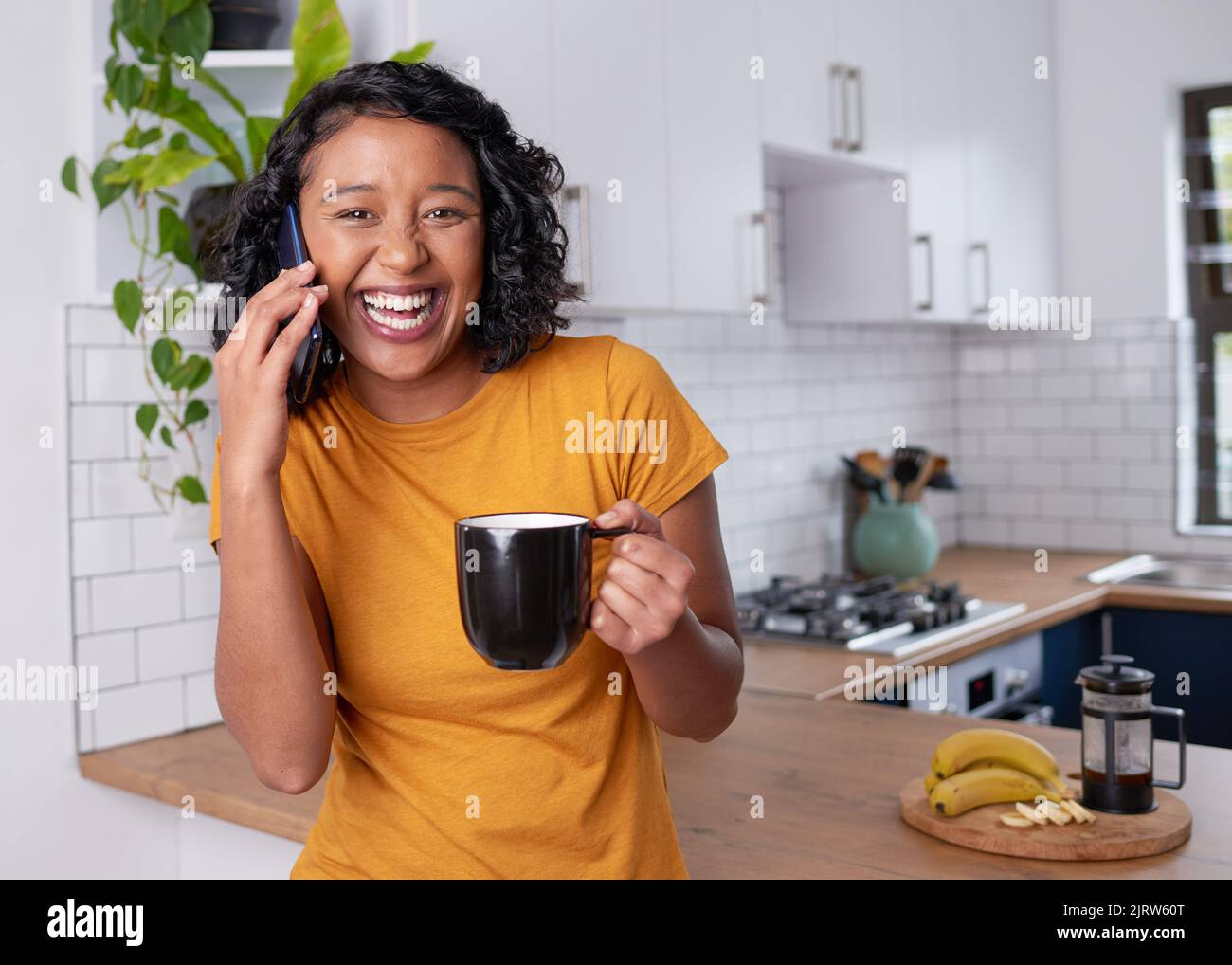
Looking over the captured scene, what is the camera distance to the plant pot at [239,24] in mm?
1931

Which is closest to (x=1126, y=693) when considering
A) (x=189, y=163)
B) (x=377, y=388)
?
(x=377, y=388)

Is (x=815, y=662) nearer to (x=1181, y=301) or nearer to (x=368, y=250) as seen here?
(x=368, y=250)

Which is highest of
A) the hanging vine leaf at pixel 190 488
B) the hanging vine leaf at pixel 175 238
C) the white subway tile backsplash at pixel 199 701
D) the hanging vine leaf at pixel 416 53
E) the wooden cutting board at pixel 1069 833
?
the hanging vine leaf at pixel 416 53

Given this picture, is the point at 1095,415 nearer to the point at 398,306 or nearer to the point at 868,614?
the point at 868,614

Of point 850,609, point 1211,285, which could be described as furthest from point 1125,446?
point 850,609

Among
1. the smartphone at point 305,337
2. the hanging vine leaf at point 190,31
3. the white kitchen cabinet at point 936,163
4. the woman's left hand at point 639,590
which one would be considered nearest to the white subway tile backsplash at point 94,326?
the hanging vine leaf at point 190,31

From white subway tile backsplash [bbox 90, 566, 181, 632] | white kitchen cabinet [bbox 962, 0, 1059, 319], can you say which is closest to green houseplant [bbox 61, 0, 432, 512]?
white subway tile backsplash [bbox 90, 566, 181, 632]

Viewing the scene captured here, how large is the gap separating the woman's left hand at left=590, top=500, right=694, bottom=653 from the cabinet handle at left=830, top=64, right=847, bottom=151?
226cm

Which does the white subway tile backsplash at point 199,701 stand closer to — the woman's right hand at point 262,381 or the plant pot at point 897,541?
the woman's right hand at point 262,381

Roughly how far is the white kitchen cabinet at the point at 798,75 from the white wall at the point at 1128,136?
4.51ft

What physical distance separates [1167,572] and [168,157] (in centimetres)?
306

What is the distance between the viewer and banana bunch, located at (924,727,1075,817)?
1.51 m

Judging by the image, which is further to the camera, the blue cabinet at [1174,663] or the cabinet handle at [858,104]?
the blue cabinet at [1174,663]

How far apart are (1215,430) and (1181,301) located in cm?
41
